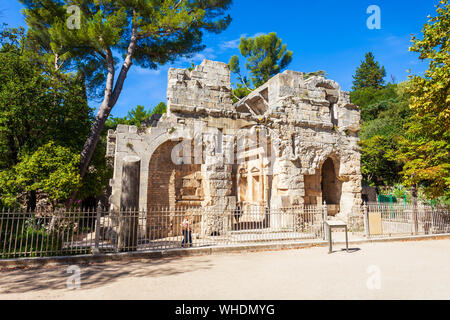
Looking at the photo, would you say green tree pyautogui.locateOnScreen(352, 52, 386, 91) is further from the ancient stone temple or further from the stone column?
the stone column

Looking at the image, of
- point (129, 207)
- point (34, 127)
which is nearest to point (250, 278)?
point (129, 207)

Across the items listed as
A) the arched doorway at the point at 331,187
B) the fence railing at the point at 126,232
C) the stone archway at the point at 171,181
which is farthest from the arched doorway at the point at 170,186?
the arched doorway at the point at 331,187

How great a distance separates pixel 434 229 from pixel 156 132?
38.9 ft

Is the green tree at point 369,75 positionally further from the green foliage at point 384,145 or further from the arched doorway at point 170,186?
the arched doorway at point 170,186

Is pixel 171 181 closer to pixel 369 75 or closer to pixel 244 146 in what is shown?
pixel 244 146

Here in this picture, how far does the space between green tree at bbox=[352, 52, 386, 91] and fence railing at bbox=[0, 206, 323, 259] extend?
39131 millimetres

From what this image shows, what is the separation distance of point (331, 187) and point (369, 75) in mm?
35814

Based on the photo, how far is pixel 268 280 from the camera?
17.6 feet

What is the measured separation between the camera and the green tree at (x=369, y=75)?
43.1 m

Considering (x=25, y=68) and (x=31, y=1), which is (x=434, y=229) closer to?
(x=25, y=68)

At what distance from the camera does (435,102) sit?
33.3ft

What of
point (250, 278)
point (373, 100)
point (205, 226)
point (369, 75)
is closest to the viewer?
point (250, 278)

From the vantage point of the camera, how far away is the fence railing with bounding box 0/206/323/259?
687cm

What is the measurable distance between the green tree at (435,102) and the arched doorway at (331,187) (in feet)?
11.3
